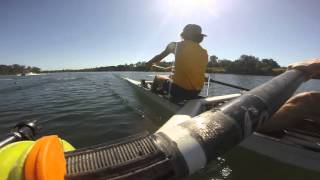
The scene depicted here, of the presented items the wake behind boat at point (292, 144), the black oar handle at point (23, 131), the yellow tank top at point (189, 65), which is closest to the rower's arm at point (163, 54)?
the yellow tank top at point (189, 65)

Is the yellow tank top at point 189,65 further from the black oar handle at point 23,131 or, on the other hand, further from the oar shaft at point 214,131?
the black oar handle at point 23,131

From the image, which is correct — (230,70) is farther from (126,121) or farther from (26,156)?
(26,156)

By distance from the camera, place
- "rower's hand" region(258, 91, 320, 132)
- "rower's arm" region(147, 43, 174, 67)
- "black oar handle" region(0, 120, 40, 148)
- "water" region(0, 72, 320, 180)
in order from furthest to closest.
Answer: "rower's arm" region(147, 43, 174, 67), "water" region(0, 72, 320, 180), "rower's hand" region(258, 91, 320, 132), "black oar handle" region(0, 120, 40, 148)

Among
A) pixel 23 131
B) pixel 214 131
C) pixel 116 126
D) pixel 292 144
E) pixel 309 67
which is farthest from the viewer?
pixel 116 126

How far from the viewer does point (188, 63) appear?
7945mm

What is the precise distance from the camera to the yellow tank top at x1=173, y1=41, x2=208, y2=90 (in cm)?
790

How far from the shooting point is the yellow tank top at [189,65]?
790cm

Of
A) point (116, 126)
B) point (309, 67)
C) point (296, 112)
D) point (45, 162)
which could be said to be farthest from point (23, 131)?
point (116, 126)

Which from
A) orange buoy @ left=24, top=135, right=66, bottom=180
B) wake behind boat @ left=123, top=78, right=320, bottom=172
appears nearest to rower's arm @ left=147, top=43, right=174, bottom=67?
wake behind boat @ left=123, top=78, right=320, bottom=172

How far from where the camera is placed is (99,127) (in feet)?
30.7

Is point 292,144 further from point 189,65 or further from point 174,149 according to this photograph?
point 189,65

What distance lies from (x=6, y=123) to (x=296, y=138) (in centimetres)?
1021

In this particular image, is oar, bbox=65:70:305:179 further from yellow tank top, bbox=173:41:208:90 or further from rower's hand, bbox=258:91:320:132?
yellow tank top, bbox=173:41:208:90

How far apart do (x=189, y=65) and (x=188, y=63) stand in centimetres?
7
